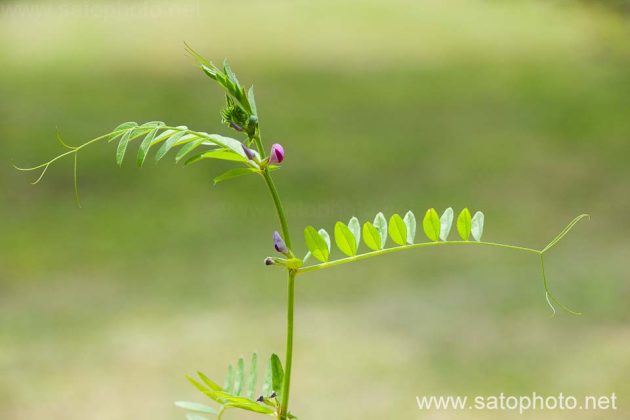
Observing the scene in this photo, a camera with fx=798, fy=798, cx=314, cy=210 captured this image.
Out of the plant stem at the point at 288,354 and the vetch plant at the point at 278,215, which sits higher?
the vetch plant at the point at 278,215

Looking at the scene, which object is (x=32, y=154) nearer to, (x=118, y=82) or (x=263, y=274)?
(x=118, y=82)

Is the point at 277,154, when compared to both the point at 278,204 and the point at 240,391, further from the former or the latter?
the point at 240,391

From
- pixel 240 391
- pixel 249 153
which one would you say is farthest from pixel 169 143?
pixel 240 391

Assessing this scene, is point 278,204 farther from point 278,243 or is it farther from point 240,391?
point 240,391

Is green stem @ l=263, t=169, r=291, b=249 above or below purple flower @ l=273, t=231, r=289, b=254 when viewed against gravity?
above

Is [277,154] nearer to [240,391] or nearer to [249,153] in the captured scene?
[249,153]

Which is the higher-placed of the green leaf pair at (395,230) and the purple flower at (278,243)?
the green leaf pair at (395,230)

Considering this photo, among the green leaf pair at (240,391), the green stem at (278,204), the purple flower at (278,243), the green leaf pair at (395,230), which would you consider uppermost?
the green leaf pair at (395,230)

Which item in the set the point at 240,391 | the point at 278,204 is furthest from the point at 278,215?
the point at 240,391

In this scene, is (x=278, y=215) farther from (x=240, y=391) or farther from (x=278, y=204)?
(x=240, y=391)

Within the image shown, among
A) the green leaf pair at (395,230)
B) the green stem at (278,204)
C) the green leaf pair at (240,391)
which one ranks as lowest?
the green leaf pair at (240,391)

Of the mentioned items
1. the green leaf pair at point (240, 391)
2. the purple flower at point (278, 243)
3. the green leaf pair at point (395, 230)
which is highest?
the green leaf pair at point (395, 230)

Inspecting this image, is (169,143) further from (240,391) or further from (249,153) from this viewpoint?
(240,391)
